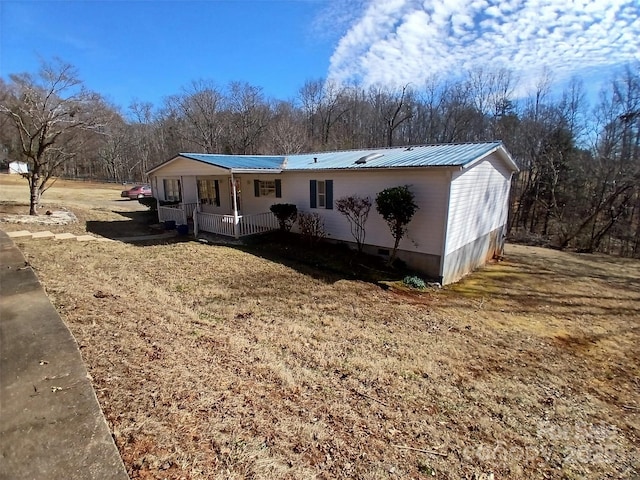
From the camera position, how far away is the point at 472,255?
39.7 ft

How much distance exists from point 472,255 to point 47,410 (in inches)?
485

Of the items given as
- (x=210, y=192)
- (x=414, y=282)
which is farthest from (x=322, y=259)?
(x=210, y=192)

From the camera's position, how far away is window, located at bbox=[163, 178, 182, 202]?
18.8 metres

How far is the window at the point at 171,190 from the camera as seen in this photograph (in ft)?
61.6

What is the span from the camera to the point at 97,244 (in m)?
10.7

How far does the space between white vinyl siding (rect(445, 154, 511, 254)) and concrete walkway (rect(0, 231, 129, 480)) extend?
9.23 meters

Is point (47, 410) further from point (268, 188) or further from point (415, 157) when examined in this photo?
point (268, 188)

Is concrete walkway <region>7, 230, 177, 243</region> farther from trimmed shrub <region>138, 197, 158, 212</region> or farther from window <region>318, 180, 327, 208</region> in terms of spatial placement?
trimmed shrub <region>138, 197, 158, 212</region>

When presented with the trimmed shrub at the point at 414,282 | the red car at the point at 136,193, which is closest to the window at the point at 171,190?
the red car at the point at 136,193

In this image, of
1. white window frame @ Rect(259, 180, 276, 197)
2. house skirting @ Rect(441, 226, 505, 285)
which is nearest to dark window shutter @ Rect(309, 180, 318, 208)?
white window frame @ Rect(259, 180, 276, 197)

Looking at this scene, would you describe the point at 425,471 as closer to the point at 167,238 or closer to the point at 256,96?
the point at 167,238

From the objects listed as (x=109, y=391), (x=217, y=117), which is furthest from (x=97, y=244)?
(x=217, y=117)

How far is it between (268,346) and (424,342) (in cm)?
299

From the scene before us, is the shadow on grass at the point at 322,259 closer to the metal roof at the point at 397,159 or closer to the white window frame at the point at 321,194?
the white window frame at the point at 321,194
